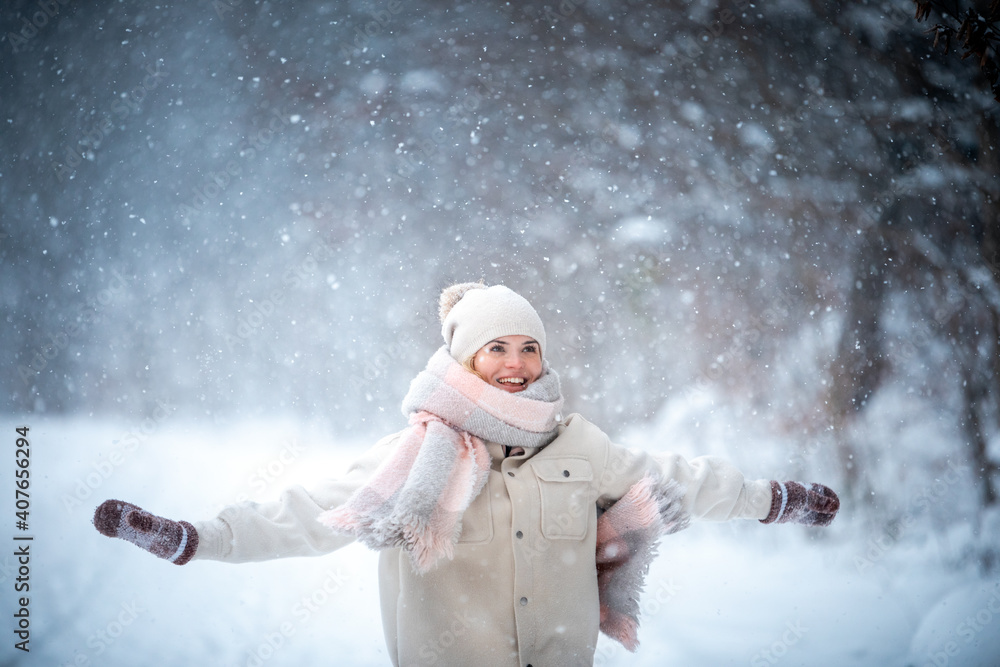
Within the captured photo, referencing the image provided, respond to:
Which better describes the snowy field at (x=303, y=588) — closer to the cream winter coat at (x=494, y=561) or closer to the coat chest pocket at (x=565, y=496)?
the cream winter coat at (x=494, y=561)

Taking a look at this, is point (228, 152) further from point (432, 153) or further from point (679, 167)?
point (679, 167)

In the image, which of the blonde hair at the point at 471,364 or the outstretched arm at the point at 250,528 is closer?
the outstretched arm at the point at 250,528

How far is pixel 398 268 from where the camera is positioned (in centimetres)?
240

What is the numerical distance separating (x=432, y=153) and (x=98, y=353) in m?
1.29

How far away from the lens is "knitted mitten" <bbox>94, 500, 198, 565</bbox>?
4.17ft

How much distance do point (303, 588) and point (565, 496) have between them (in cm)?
117

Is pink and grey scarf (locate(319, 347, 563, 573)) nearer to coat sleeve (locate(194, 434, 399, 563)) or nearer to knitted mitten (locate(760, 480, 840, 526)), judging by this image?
coat sleeve (locate(194, 434, 399, 563))

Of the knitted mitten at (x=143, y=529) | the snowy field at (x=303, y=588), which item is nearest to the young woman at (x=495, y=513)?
the knitted mitten at (x=143, y=529)

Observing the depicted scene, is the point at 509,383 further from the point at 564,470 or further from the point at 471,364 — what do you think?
the point at 564,470

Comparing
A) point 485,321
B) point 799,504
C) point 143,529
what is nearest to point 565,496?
point 485,321

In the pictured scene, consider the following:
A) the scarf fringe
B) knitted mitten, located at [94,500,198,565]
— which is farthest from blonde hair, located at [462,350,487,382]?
knitted mitten, located at [94,500,198,565]

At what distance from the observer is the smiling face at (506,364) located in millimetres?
1656

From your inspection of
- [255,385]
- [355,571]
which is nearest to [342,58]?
[255,385]

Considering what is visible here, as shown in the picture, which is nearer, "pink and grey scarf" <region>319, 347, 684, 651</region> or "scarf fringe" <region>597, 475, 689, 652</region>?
"pink and grey scarf" <region>319, 347, 684, 651</region>
